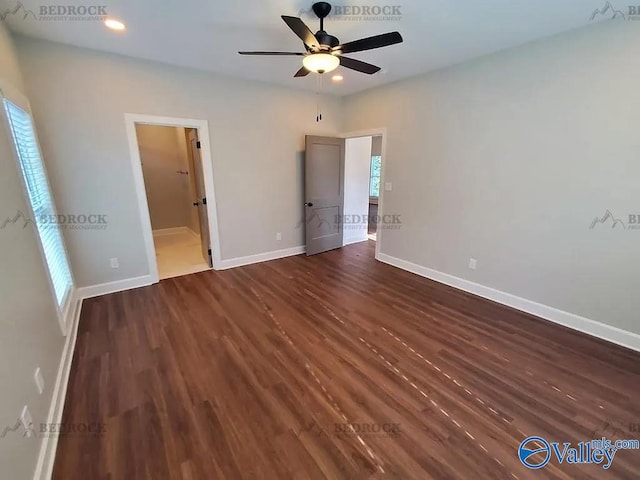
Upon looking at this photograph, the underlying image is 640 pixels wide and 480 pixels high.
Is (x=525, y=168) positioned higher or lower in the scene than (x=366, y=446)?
higher

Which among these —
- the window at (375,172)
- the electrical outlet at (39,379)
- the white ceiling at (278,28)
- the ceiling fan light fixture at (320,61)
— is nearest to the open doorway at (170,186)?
the white ceiling at (278,28)

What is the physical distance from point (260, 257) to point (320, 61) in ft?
10.3

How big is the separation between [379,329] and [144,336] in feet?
7.39

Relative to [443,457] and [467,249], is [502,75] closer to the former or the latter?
[467,249]

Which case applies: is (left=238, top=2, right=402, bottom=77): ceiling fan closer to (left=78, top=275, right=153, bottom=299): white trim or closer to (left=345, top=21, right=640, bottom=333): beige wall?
(left=345, top=21, right=640, bottom=333): beige wall

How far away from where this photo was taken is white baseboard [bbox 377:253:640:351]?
8.25 ft

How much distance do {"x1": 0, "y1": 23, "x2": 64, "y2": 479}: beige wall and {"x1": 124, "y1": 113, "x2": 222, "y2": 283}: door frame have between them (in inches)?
45.4

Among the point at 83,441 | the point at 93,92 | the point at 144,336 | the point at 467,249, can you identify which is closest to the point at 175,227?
the point at 93,92

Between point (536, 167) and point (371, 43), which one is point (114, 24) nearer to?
point (371, 43)

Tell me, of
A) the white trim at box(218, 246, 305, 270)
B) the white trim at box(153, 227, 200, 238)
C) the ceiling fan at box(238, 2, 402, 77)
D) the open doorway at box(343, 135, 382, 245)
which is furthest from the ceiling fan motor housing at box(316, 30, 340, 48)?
the white trim at box(153, 227, 200, 238)

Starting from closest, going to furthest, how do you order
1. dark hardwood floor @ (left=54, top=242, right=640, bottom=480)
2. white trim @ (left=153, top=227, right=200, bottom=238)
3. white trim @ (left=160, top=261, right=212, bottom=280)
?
dark hardwood floor @ (left=54, top=242, right=640, bottom=480) < white trim @ (left=160, top=261, right=212, bottom=280) < white trim @ (left=153, top=227, right=200, bottom=238)

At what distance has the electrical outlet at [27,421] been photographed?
1.35 m

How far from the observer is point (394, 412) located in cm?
184

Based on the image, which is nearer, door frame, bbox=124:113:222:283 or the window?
door frame, bbox=124:113:222:283
